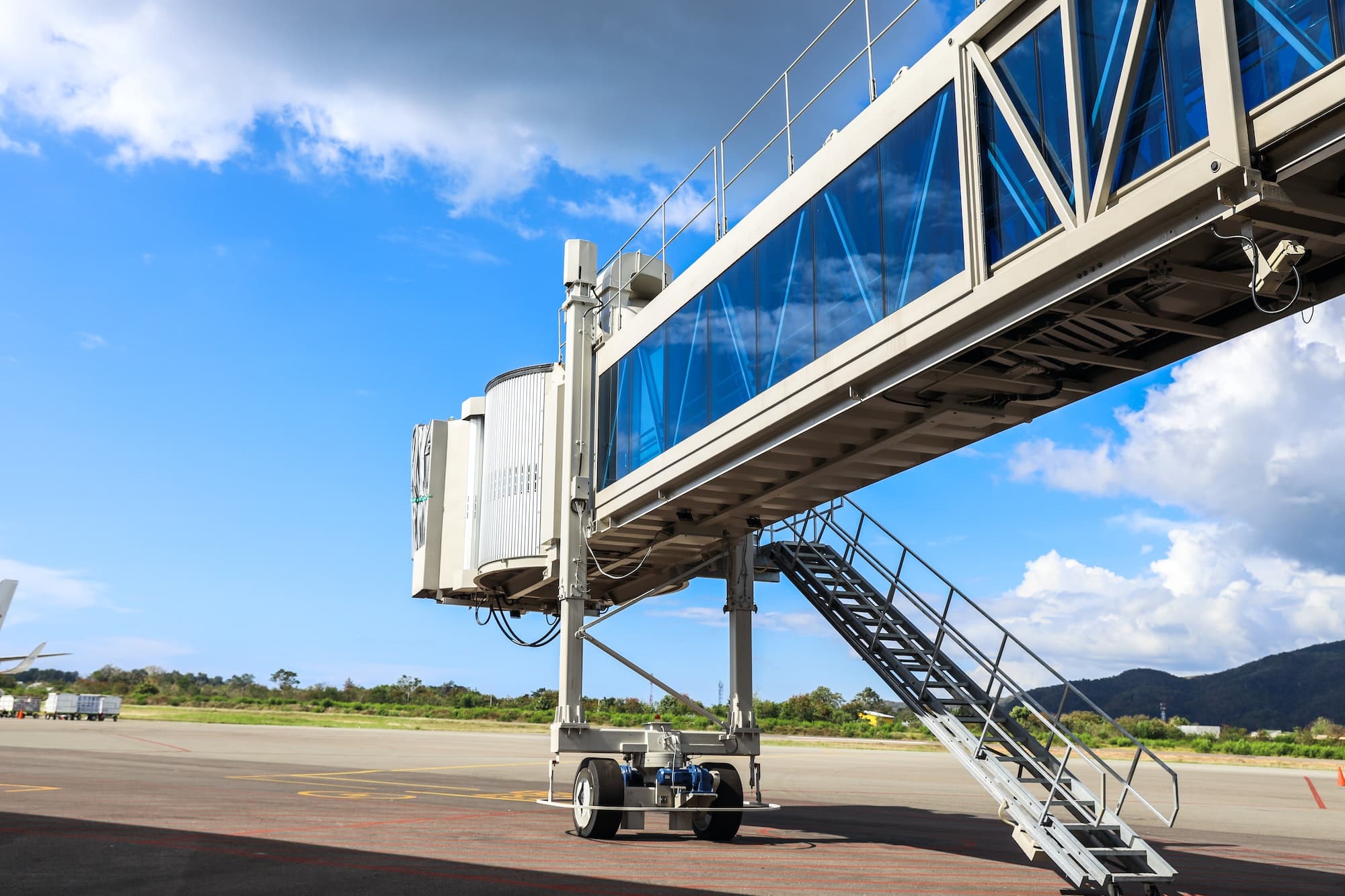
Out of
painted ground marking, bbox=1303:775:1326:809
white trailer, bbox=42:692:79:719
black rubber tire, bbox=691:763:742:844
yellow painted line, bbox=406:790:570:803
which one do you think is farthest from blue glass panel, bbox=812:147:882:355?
white trailer, bbox=42:692:79:719

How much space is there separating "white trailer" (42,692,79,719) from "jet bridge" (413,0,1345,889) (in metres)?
61.7

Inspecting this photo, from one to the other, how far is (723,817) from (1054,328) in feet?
34.8

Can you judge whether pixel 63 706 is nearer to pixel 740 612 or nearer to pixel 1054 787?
pixel 740 612

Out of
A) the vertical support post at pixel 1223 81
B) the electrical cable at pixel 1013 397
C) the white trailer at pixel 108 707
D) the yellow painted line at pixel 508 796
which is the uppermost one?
the vertical support post at pixel 1223 81

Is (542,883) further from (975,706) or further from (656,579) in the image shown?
(656,579)

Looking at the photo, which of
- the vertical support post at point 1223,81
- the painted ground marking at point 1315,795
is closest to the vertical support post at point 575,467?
the vertical support post at point 1223,81

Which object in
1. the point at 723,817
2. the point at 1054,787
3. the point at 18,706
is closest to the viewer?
the point at 1054,787

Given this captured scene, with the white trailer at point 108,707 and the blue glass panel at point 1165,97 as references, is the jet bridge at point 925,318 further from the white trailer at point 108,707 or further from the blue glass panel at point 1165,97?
the white trailer at point 108,707

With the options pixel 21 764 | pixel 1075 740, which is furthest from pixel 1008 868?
pixel 21 764

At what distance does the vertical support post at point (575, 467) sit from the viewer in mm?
18047

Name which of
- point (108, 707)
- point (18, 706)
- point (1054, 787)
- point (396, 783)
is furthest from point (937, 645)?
point (18, 706)

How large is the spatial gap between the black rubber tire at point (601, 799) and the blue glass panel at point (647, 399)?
4.98 metres

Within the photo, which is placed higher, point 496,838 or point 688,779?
point 688,779

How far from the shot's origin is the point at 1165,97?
7934mm
